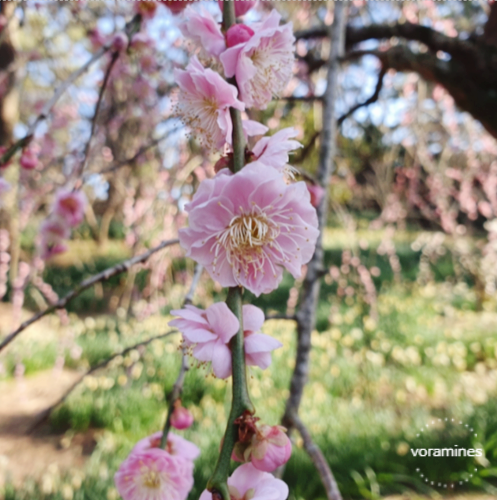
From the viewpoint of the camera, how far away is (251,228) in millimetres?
420

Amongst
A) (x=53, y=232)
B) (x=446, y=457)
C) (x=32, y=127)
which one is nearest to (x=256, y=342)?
(x=32, y=127)

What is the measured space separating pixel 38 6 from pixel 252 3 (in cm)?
142

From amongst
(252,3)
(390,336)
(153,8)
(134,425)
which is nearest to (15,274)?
(134,425)

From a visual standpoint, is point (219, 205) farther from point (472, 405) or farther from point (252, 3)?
point (472, 405)

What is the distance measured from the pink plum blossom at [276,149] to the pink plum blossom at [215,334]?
14 cm

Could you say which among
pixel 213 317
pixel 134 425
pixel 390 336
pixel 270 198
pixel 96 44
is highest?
pixel 96 44

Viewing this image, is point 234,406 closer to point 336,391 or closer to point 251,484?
point 251,484

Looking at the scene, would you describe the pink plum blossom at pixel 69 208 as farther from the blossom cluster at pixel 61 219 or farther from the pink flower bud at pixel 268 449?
the pink flower bud at pixel 268 449

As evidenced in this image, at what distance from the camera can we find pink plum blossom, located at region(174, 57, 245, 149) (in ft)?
1.30

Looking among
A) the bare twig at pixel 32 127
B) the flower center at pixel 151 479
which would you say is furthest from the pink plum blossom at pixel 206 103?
the flower center at pixel 151 479

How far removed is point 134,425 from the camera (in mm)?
2201

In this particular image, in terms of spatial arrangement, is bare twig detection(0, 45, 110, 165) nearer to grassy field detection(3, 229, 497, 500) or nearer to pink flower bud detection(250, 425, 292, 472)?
pink flower bud detection(250, 425, 292, 472)

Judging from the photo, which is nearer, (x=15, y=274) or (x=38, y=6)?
(x=38, y=6)

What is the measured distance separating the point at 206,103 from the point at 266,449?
1.15 feet
